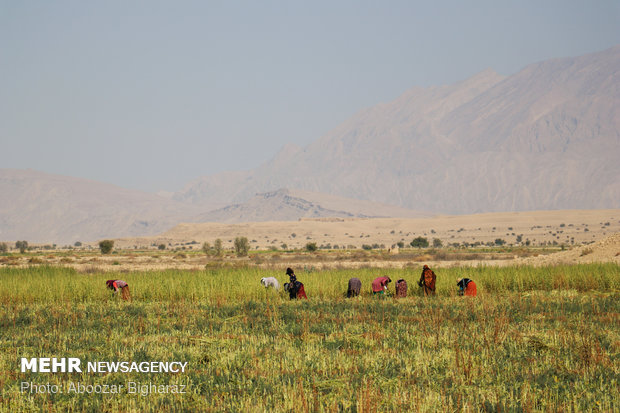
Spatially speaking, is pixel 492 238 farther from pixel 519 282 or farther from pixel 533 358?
pixel 533 358

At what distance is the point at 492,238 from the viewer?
120 meters

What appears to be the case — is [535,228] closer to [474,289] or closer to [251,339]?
[474,289]

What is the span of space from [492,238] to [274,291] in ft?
348

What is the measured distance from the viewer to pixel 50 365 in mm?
9820

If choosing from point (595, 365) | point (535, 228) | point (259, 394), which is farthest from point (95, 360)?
point (535, 228)

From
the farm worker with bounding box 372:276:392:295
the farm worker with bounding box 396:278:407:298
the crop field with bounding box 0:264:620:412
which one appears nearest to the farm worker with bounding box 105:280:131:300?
the crop field with bounding box 0:264:620:412

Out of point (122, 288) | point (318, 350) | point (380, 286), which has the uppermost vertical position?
point (122, 288)

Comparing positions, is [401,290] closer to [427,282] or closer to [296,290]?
[427,282]

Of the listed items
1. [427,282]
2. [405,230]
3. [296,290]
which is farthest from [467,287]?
[405,230]

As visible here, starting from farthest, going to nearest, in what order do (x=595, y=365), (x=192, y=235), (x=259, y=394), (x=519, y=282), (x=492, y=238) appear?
(x=192, y=235)
(x=492, y=238)
(x=519, y=282)
(x=595, y=365)
(x=259, y=394)

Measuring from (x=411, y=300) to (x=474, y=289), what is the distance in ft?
8.66

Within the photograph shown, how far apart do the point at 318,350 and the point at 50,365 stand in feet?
13.5

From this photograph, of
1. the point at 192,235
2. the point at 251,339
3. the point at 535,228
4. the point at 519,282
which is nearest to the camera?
the point at 251,339

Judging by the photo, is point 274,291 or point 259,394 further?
point 274,291
